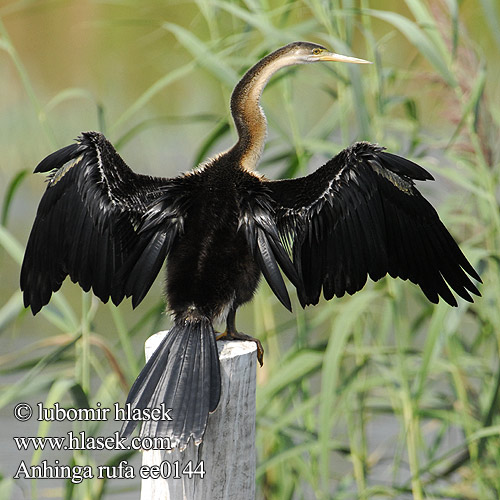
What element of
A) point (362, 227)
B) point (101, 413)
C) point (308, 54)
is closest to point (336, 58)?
point (308, 54)

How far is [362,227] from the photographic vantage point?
2092 millimetres

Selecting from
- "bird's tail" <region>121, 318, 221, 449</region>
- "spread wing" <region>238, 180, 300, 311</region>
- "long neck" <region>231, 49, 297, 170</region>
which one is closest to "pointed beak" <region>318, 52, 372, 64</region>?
"long neck" <region>231, 49, 297, 170</region>

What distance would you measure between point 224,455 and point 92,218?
2.24 ft

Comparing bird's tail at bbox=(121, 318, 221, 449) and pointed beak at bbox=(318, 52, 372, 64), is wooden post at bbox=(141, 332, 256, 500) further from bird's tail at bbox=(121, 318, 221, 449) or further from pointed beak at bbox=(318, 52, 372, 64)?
pointed beak at bbox=(318, 52, 372, 64)

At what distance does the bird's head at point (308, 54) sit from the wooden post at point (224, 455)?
3.14ft

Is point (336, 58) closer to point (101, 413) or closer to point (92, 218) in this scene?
point (92, 218)

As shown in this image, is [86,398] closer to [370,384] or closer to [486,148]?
[370,384]

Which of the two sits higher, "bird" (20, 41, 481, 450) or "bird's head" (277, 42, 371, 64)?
"bird's head" (277, 42, 371, 64)

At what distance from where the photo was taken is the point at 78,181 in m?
2.08

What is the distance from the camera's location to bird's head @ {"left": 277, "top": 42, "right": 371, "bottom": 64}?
239 cm

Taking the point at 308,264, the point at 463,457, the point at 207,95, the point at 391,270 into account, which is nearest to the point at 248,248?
the point at 308,264

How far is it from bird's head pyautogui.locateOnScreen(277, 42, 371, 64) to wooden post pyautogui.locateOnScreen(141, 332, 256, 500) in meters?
0.96

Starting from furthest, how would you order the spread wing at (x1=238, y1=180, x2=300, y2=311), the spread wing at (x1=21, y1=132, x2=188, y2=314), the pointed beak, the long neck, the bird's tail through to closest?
the pointed beak
the long neck
the spread wing at (x1=21, y1=132, x2=188, y2=314)
the spread wing at (x1=238, y1=180, x2=300, y2=311)
the bird's tail

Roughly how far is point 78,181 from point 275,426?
1.00 metres
